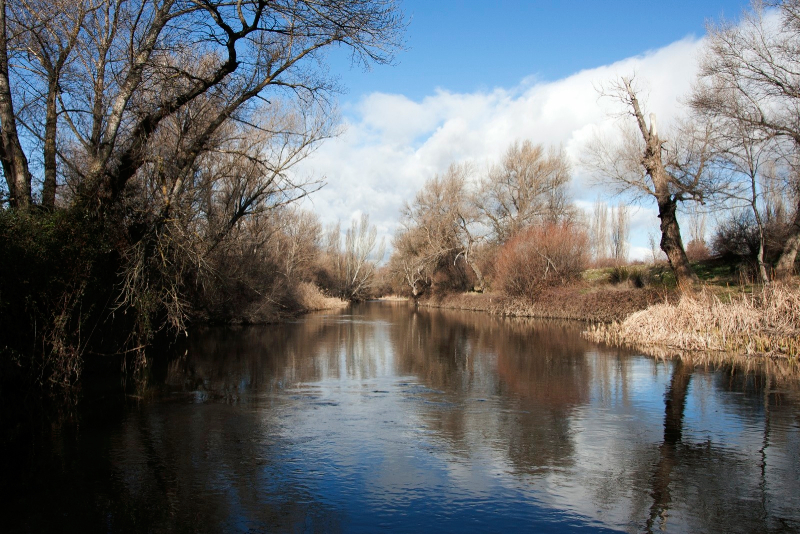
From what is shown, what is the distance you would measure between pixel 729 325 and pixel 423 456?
436 inches

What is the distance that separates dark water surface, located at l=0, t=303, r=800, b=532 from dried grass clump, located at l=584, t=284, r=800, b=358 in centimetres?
232

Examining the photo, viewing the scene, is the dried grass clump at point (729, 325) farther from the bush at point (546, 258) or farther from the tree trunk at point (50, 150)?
the tree trunk at point (50, 150)

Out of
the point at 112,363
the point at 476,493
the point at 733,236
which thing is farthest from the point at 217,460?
the point at 733,236

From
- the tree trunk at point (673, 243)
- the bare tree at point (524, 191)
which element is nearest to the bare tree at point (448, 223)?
the bare tree at point (524, 191)

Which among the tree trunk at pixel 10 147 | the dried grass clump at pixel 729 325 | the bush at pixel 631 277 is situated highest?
the tree trunk at pixel 10 147

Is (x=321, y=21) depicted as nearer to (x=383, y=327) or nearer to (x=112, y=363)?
(x=112, y=363)

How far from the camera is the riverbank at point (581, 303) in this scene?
2317 centimetres

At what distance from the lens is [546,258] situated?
102 ft

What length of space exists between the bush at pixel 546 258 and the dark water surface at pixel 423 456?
19305 millimetres

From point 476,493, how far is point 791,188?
72.2 ft

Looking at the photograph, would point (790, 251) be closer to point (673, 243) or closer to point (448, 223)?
point (673, 243)

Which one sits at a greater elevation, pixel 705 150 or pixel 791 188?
pixel 705 150

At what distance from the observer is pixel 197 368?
13.1m

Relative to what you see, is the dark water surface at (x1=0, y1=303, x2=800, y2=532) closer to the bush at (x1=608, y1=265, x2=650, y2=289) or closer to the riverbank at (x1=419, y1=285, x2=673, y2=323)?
the riverbank at (x1=419, y1=285, x2=673, y2=323)
